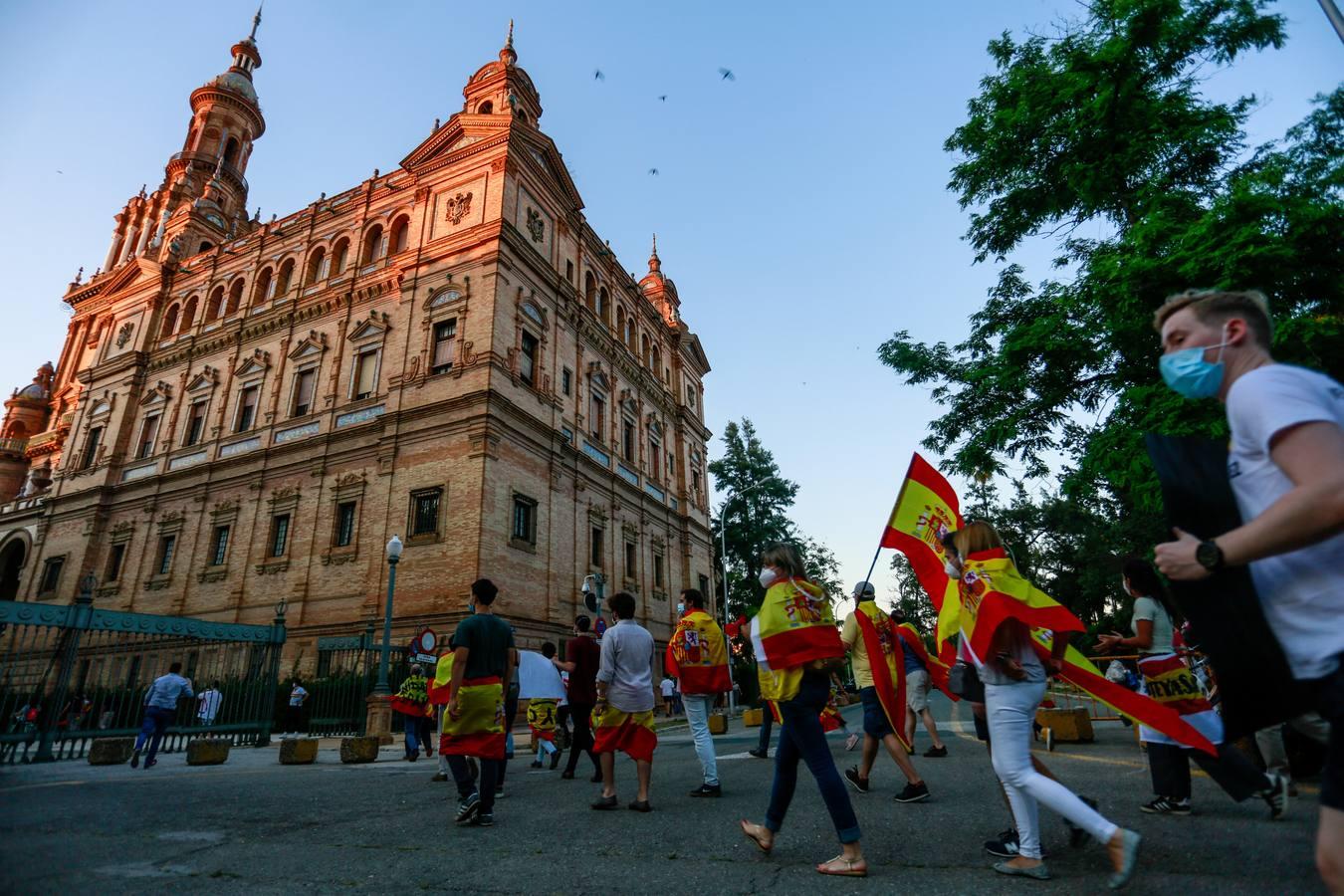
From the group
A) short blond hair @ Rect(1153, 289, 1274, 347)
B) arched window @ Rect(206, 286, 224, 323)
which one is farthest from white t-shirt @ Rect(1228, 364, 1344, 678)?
arched window @ Rect(206, 286, 224, 323)

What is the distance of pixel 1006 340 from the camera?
12141mm

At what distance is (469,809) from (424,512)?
16133 mm

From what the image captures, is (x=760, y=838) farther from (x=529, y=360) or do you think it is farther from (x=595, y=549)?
(x=595, y=549)

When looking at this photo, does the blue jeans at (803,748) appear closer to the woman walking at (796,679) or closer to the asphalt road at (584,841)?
the woman walking at (796,679)

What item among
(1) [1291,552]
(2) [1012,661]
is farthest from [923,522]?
(1) [1291,552]

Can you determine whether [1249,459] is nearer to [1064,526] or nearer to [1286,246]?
[1286,246]

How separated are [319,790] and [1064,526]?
1735 inches

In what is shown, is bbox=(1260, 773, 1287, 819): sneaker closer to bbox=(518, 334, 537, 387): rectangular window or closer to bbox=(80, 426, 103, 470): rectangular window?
bbox=(518, 334, 537, 387): rectangular window

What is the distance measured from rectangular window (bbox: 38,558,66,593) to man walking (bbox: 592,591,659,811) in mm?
32031

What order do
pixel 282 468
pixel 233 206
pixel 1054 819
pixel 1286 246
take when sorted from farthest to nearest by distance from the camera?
pixel 233 206
pixel 282 468
pixel 1286 246
pixel 1054 819

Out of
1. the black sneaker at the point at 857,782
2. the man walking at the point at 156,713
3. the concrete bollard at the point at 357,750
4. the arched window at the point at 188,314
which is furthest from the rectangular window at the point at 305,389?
the black sneaker at the point at 857,782

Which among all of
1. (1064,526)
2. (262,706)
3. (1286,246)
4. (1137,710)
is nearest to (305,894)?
(1137,710)

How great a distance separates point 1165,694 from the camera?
523cm

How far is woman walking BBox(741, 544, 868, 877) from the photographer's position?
3.52 metres
